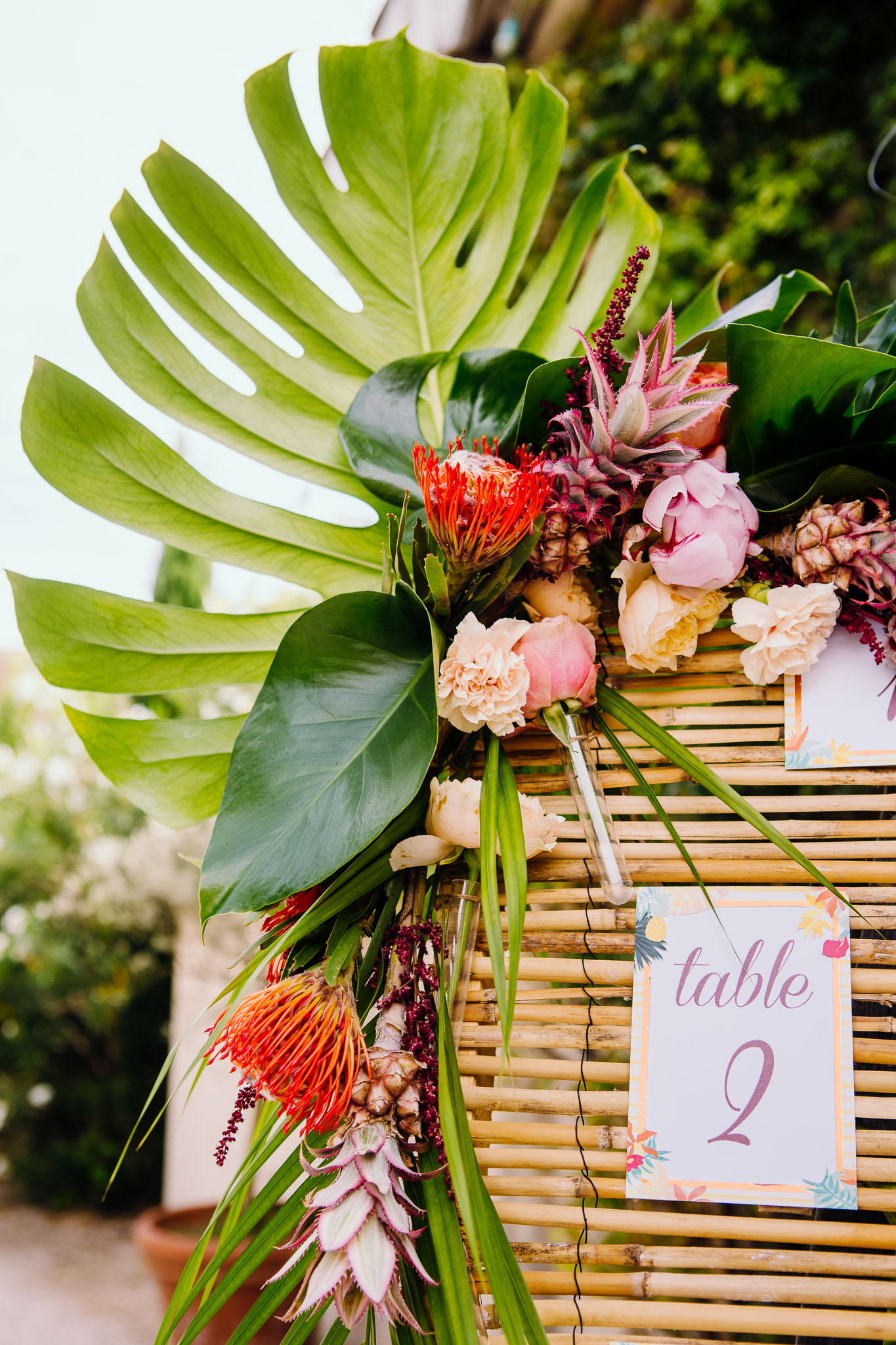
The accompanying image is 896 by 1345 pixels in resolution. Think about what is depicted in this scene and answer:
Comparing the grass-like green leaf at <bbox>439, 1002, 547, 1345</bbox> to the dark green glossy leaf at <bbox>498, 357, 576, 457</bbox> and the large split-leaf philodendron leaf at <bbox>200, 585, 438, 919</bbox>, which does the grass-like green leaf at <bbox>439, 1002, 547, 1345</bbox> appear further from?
the dark green glossy leaf at <bbox>498, 357, 576, 457</bbox>

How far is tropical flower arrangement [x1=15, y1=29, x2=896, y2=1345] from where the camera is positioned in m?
0.47

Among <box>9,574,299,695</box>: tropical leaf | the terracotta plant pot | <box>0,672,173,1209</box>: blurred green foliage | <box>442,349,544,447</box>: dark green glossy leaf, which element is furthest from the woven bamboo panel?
<box>0,672,173,1209</box>: blurred green foliage

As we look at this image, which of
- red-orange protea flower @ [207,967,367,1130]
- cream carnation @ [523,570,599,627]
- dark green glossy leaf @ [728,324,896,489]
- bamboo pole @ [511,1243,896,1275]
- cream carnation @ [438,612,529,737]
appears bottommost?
bamboo pole @ [511,1243,896,1275]

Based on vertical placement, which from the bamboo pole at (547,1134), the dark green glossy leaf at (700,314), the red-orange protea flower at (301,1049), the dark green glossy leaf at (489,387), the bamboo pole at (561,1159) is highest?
the dark green glossy leaf at (700,314)

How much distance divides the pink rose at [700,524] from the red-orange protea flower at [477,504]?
0.27ft

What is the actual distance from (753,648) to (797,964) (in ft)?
0.65

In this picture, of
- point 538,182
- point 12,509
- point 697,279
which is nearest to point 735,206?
point 697,279

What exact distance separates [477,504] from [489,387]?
0.18m

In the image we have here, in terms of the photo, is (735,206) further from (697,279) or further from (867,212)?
(867,212)

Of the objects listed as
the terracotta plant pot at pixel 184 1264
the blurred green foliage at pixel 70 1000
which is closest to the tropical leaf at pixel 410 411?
the terracotta plant pot at pixel 184 1264

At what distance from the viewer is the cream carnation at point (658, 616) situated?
1.84 feet

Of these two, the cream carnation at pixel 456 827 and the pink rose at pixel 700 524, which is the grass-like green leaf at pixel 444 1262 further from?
the pink rose at pixel 700 524

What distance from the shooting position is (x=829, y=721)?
1.79 feet

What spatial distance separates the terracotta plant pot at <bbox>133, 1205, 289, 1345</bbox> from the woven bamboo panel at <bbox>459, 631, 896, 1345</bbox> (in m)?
1.94
